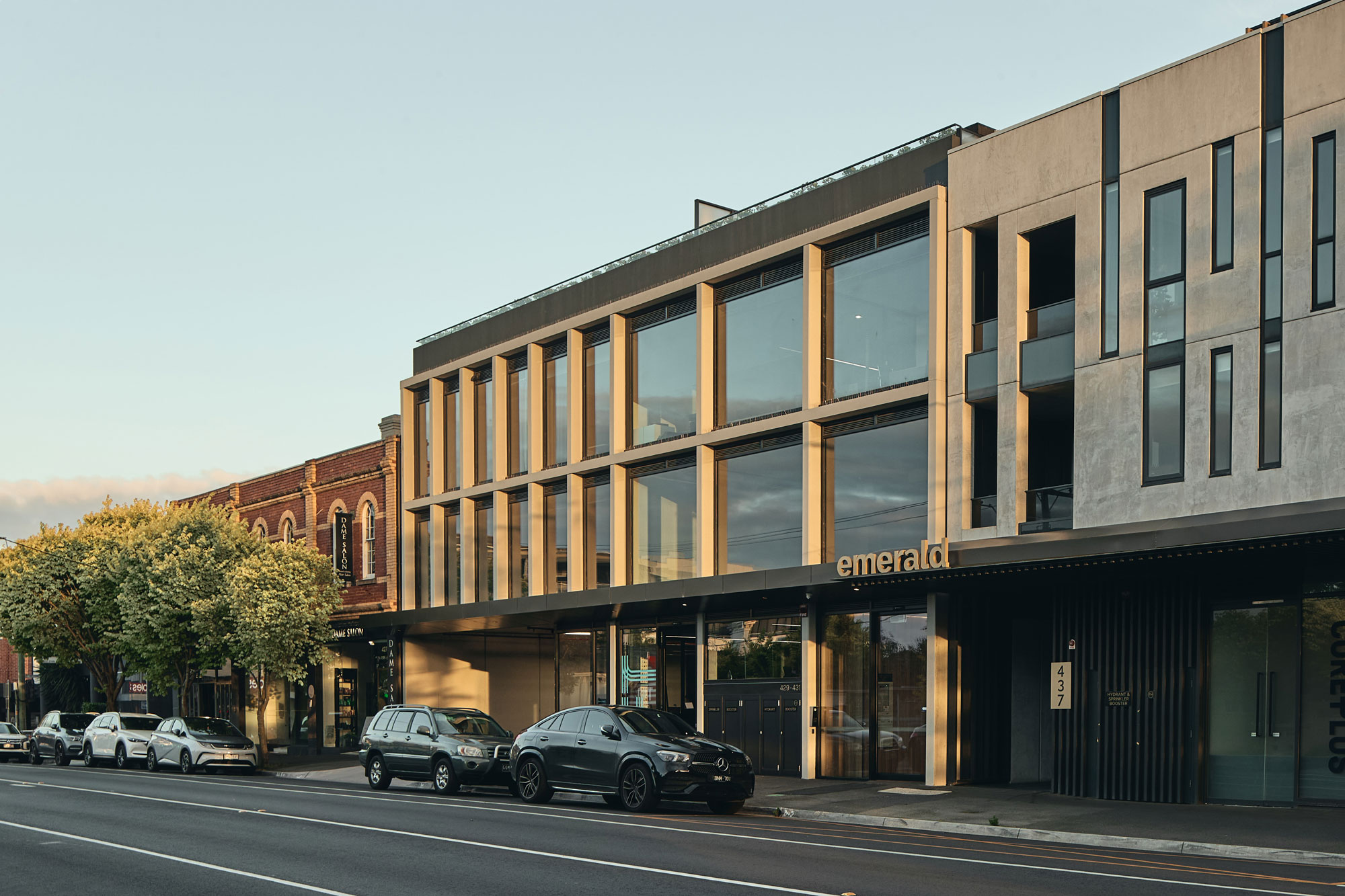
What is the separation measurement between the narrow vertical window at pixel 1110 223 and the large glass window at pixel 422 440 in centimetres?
2228

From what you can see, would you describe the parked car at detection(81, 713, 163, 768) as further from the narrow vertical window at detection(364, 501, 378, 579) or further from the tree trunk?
the narrow vertical window at detection(364, 501, 378, 579)

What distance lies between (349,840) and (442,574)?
71.2 ft

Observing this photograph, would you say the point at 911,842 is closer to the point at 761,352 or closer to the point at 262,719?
the point at 761,352

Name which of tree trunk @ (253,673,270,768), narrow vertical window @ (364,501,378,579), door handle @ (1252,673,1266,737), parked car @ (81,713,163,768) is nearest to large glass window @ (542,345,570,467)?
narrow vertical window @ (364,501,378,579)

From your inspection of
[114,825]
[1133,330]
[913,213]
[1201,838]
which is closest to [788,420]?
[913,213]

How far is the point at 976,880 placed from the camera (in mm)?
11969

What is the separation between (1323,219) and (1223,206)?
164 cm

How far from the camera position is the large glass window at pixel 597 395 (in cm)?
3164

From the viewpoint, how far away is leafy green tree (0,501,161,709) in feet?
133

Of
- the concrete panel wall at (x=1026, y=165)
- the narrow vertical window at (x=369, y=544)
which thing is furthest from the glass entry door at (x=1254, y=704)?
the narrow vertical window at (x=369, y=544)

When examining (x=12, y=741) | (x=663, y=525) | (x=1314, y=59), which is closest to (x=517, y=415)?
(x=663, y=525)

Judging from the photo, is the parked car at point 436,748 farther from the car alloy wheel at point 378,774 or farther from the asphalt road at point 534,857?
the asphalt road at point 534,857

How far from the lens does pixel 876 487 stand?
24797 mm

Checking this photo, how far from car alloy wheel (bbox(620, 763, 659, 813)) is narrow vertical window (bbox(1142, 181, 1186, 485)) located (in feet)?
28.8
